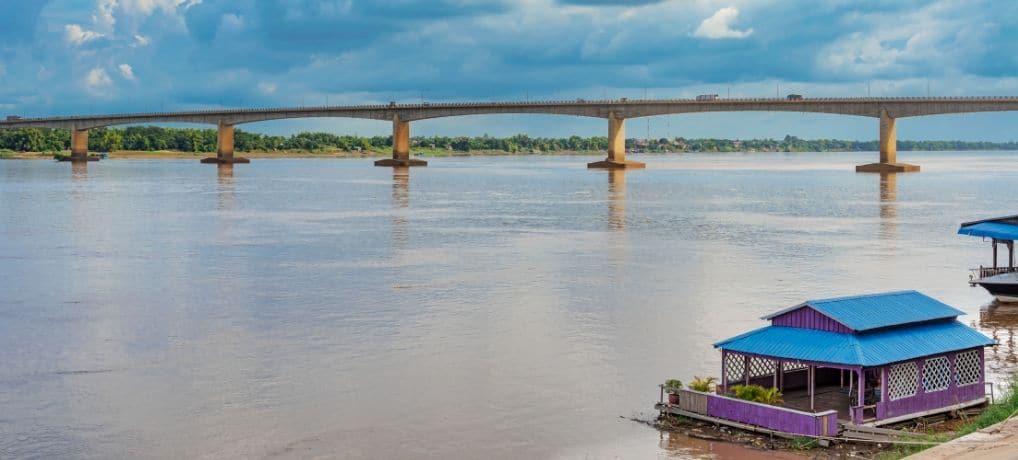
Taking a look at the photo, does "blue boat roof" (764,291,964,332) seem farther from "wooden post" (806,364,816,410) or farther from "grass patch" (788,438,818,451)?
"grass patch" (788,438,818,451)

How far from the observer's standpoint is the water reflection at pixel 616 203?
8075 centimetres

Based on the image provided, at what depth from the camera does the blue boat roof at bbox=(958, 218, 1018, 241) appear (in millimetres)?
41406

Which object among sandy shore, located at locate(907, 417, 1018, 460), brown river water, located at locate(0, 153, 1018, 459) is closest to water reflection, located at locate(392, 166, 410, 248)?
brown river water, located at locate(0, 153, 1018, 459)

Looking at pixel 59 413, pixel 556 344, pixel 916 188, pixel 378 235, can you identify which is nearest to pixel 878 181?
pixel 916 188

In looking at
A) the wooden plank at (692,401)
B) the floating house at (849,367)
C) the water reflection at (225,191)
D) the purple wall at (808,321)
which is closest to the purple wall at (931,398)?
the floating house at (849,367)

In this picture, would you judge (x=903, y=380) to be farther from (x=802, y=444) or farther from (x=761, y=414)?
(x=761, y=414)

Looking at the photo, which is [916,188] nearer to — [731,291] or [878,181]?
[878,181]

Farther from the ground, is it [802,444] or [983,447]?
[983,447]

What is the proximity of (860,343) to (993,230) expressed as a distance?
2074cm

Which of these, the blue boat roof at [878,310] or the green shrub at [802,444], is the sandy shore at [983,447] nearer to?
the green shrub at [802,444]

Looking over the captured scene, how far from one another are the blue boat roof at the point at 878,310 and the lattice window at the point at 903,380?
942 mm

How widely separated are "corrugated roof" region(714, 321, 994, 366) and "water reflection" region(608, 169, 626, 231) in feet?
167

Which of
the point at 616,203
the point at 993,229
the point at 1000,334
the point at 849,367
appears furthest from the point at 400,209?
the point at 849,367

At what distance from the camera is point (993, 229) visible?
138 feet
